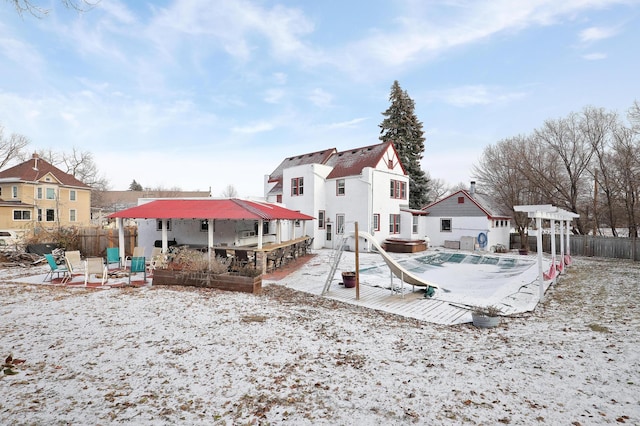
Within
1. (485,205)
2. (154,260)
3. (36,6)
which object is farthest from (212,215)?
(485,205)

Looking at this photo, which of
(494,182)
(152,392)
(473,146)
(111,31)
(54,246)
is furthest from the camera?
(473,146)

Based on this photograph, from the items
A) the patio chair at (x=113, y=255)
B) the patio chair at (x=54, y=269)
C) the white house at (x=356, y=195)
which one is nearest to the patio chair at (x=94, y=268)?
the patio chair at (x=54, y=269)

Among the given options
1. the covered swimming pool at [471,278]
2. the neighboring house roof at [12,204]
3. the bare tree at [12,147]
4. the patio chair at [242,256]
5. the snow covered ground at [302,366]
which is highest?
the bare tree at [12,147]

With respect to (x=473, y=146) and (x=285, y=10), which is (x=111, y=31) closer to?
(x=285, y=10)

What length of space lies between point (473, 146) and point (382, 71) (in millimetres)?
18244

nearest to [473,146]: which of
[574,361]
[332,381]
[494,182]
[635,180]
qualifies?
[494,182]

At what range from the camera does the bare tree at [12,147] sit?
36906 mm

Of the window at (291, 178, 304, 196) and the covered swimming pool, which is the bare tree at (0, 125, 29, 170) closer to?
the window at (291, 178, 304, 196)

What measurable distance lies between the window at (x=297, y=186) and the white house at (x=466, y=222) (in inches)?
428

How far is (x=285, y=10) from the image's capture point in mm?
13086

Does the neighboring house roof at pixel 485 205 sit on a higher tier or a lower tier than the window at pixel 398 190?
lower

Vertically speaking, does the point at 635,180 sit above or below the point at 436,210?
above

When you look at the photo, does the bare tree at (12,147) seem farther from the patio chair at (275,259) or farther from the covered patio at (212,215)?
the patio chair at (275,259)

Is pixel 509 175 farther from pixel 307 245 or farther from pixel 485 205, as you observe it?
pixel 307 245
